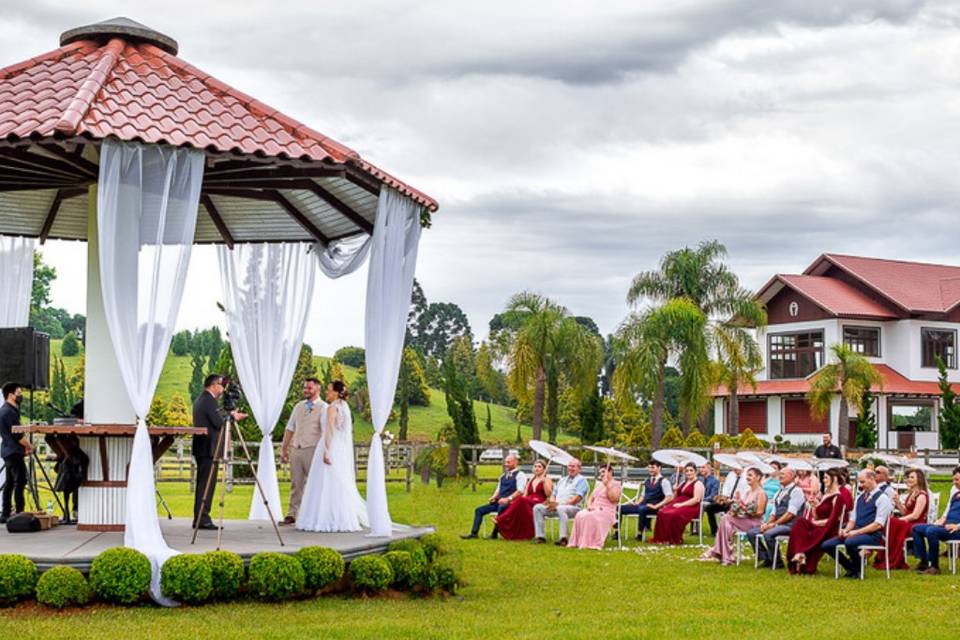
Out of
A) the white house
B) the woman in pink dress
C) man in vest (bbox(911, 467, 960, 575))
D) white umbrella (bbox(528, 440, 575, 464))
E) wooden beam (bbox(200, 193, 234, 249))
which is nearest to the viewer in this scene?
man in vest (bbox(911, 467, 960, 575))

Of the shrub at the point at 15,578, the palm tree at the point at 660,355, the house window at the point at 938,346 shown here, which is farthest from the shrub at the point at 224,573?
the house window at the point at 938,346

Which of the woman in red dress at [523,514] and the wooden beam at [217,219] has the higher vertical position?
the wooden beam at [217,219]

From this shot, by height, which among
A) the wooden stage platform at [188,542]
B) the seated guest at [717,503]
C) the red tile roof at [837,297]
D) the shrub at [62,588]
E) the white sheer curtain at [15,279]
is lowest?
the shrub at [62,588]

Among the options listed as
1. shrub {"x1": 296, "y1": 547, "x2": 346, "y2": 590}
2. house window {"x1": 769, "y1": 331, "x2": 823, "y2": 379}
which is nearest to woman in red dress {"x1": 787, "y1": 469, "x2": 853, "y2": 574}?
shrub {"x1": 296, "y1": 547, "x2": 346, "y2": 590}

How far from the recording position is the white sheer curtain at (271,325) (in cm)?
1542

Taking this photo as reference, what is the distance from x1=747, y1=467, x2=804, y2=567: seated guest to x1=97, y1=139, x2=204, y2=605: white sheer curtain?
729 cm

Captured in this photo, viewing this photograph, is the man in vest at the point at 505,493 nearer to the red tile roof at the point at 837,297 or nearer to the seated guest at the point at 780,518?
the seated guest at the point at 780,518

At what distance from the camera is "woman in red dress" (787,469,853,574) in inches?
562

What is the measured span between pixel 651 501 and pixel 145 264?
33.5 feet

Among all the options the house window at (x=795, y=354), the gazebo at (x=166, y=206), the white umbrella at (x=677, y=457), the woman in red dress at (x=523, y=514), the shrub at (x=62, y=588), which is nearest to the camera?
the shrub at (x=62, y=588)

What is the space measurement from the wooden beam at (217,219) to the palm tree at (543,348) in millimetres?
25946

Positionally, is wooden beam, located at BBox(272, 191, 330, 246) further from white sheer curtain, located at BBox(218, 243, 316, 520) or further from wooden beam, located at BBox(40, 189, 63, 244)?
wooden beam, located at BBox(40, 189, 63, 244)

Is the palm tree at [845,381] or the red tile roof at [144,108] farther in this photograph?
the palm tree at [845,381]

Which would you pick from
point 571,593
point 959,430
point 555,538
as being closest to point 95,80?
point 571,593
